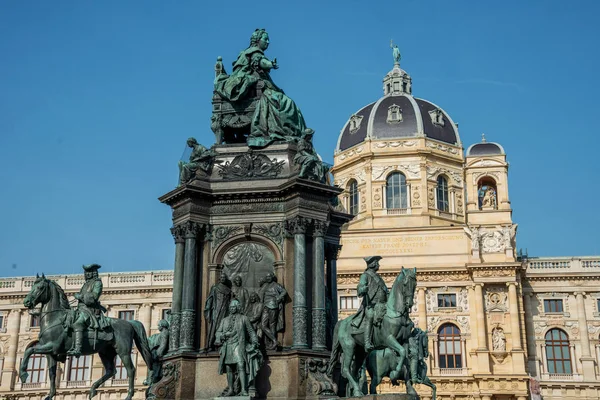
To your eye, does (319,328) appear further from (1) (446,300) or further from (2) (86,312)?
(1) (446,300)

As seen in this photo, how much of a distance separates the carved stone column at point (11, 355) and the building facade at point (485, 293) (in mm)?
26944

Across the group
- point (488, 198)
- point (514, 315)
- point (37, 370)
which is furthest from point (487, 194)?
point (37, 370)

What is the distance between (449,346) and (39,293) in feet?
150

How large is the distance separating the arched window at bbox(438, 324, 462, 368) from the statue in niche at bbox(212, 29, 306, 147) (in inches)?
1700

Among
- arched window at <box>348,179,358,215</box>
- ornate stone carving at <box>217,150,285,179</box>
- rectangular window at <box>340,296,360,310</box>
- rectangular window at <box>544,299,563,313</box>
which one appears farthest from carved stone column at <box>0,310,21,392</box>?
ornate stone carving at <box>217,150,285,179</box>

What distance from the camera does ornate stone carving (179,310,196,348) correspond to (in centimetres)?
1449

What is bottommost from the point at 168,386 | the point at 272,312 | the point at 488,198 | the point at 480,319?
the point at 168,386

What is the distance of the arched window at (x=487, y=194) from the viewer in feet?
213

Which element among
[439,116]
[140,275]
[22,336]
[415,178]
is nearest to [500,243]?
[415,178]

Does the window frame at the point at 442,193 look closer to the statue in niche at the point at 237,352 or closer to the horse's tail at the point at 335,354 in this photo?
the horse's tail at the point at 335,354

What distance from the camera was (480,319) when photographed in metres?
55.9

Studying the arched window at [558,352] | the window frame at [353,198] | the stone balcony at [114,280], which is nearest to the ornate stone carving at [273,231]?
the arched window at [558,352]

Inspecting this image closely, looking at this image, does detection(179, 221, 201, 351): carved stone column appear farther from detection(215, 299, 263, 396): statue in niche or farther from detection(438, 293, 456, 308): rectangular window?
detection(438, 293, 456, 308): rectangular window

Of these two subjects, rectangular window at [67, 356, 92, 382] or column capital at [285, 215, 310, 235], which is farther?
rectangular window at [67, 356, 92, 382]
